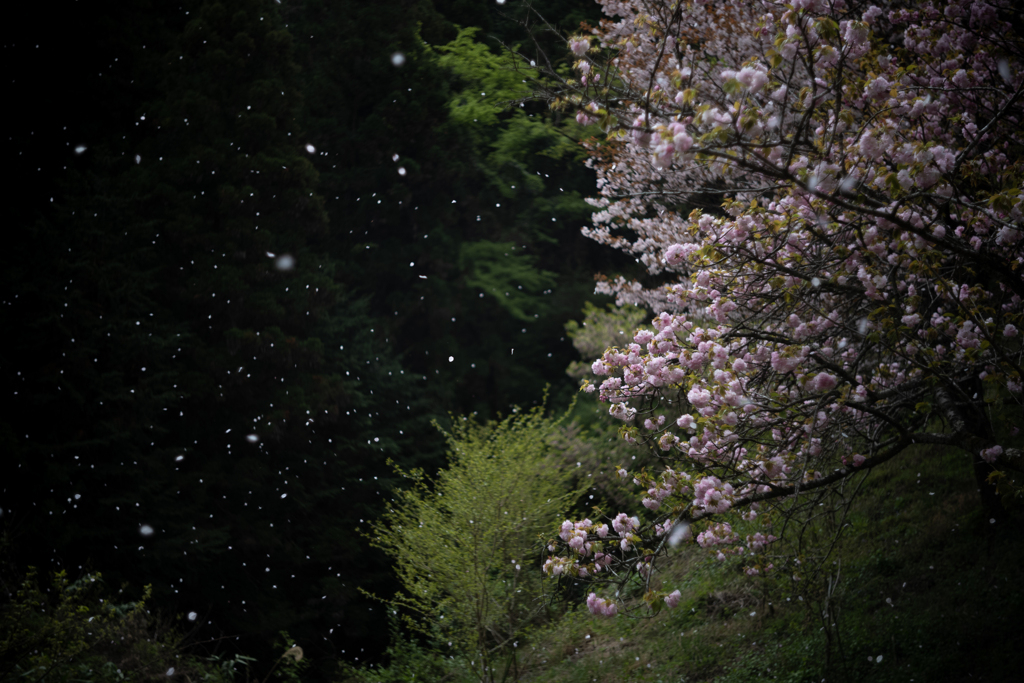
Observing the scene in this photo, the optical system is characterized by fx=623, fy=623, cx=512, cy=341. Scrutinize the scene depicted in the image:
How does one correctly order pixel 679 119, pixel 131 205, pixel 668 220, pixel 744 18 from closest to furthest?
pixel 679 119 < pixel 744 18 < pixel 668 220 < pixel 131 205

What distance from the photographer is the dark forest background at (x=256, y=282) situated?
23.3 feet

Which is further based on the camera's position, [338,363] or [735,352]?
[338,363]

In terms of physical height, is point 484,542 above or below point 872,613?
above

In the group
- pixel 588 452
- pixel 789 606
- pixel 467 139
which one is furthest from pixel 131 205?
pixel 789 606

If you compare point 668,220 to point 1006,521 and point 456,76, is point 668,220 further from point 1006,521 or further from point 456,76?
point 456,76

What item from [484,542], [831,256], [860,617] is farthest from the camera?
[484,542]

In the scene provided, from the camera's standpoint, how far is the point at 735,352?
9.80 feet

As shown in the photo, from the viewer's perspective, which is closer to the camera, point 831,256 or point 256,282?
point 831,256

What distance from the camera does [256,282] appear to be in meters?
8.53

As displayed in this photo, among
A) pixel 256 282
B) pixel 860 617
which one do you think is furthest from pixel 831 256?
pixel 256 282

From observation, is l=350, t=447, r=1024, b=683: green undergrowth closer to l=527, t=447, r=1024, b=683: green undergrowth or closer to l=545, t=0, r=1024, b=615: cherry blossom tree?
l=527, t=447, r=1024, b=683: green undergrowth

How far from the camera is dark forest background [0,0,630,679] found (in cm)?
710

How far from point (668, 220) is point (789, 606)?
3.30 metres

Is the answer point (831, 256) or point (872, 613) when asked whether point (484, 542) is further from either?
point (831, 256)
